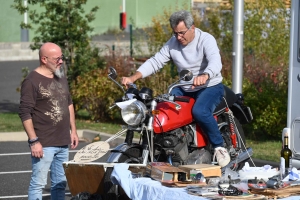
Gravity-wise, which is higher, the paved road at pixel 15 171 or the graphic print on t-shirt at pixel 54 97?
the graphic print on t-shirt at pixel 54 97

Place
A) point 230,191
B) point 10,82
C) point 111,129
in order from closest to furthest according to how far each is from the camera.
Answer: point 230,191, point 111,129, point 10,82

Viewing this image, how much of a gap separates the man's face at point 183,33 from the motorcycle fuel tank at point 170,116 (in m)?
0.63

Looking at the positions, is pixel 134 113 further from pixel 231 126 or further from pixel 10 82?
pixel 10 82

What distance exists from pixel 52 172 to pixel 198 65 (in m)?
1.95

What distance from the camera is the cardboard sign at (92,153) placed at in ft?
22.3

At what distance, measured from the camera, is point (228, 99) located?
8414 mm

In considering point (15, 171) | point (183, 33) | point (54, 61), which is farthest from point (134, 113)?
point (15, 171)

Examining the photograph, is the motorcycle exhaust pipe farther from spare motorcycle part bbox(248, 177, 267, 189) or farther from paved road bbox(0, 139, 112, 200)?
spare motorcycle part bbox(248, 177, 267, 189)

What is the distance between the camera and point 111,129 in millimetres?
13461

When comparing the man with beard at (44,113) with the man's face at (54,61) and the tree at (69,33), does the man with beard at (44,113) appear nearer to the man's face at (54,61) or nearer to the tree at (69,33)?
the man's face at (54,61)

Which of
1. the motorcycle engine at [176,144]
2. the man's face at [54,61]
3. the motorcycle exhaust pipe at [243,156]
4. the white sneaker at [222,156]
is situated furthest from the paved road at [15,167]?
the man's face at [54,61]

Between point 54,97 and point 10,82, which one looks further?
point 10,82

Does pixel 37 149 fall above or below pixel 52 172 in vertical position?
above

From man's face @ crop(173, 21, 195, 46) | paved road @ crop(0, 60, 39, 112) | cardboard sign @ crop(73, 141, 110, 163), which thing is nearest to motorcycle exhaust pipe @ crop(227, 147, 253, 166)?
man's face @ crop(173, 21, 195, 46)
